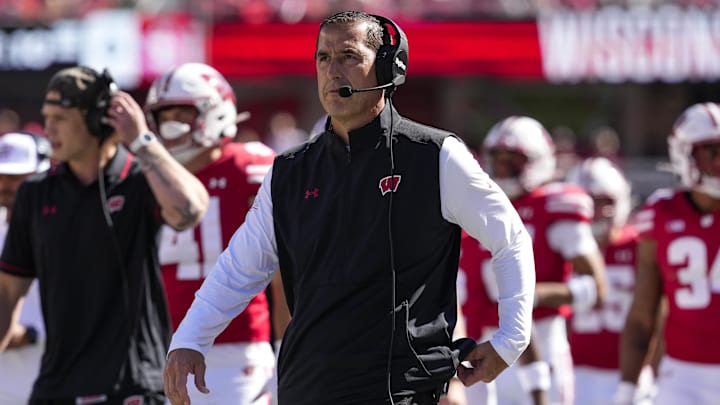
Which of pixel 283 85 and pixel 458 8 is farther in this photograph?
pixel 283 85

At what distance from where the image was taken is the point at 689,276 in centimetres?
620

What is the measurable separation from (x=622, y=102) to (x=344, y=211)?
66.9ft

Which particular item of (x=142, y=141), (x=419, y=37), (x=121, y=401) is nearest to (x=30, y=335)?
(x=121, y=401)

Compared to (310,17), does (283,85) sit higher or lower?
lower

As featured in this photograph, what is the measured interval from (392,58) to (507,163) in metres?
4.01

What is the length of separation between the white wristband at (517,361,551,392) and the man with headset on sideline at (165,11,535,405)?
3270 mm

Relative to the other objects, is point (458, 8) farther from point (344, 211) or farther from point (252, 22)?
point (344, 211)

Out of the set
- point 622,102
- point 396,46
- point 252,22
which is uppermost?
point 396,46

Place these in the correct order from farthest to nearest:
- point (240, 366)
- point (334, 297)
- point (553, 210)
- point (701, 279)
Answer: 1. point (553, 210)
2. point (701, 279)
3. point (240, 366)
4. point (334, 297)

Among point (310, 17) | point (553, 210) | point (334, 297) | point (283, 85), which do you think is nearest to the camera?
point (334, 297)

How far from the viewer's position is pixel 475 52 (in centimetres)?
2012

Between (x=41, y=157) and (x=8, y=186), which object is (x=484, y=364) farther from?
(x=41, y=157)

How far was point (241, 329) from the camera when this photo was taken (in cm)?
545

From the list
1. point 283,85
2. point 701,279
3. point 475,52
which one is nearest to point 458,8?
point 475,52
